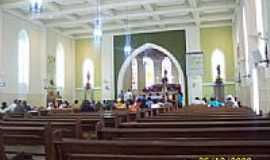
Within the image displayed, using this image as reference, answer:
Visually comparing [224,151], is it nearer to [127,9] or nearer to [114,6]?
[114,6]

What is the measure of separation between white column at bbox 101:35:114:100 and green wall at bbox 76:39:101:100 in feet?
1.64

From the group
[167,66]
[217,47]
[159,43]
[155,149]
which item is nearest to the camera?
[155,149]

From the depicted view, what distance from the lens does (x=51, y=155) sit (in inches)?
83.1

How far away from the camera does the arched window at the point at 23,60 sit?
1736 cm

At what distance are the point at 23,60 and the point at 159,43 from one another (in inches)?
329

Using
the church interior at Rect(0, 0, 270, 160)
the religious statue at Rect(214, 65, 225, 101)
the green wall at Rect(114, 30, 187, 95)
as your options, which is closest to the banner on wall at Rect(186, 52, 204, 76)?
the church interior at Rect(0, 0, 270, 160)

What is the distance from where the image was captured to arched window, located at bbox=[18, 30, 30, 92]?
1736 centimetres

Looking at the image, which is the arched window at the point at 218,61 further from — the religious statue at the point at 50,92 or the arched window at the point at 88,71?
the religious statue at the point at 50,92

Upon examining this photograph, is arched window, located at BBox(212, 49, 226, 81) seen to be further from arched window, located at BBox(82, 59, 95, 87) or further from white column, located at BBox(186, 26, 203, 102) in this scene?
arched window, located at BBox(82, 59, 95, 87)

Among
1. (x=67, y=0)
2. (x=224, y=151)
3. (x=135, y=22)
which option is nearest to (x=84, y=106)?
(x=67, y=0)

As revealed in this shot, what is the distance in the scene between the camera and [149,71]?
27.1 meters

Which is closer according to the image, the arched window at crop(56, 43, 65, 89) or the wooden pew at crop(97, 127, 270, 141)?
the wooden pew at crop(97, 127, 270, 141)

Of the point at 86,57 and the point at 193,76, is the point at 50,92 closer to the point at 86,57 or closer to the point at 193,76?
the point at 86,57

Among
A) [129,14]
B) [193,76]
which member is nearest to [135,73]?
[193,76]
